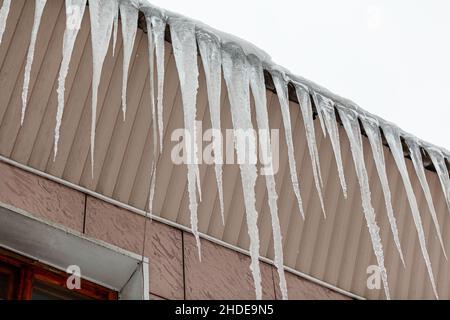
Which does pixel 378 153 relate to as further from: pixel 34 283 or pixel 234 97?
pixel 34 283

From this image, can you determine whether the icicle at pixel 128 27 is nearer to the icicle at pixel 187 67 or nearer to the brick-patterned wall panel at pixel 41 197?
the icicle at pixel 187 67

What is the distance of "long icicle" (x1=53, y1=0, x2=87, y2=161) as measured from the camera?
3.52 m

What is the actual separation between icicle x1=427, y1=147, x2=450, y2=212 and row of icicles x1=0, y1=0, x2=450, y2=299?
0.46 ft

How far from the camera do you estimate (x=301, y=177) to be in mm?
4270

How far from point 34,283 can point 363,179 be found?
50.5 inches

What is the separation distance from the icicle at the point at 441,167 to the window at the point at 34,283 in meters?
1.48

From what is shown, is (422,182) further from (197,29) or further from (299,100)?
(197,29)

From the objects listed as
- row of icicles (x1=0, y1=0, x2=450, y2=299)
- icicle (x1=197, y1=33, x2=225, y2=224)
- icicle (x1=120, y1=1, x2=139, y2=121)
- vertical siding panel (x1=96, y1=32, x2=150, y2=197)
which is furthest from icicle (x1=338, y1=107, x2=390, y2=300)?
icicle (x1=120, y1=1, x2=139, y2=121)

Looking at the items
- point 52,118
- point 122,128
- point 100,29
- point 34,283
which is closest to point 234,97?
point 122,128

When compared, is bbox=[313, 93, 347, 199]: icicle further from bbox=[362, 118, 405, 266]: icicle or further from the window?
the window

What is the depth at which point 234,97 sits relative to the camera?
393cm

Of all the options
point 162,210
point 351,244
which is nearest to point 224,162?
point 162,210

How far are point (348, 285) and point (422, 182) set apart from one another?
0.51m

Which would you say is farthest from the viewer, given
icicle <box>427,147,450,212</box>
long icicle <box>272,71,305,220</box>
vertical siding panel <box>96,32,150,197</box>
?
icicle <box>427,147,450,212</box>
